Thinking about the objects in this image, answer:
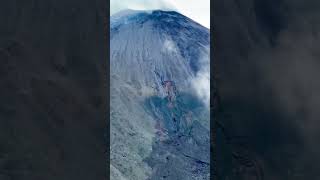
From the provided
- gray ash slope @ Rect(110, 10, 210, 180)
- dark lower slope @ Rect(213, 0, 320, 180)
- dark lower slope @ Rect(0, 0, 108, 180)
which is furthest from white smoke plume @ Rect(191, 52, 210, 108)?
dark lower slope @ Rect(0, 0, 108, 180)

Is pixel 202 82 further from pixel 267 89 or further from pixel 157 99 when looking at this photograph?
pixel 267 89

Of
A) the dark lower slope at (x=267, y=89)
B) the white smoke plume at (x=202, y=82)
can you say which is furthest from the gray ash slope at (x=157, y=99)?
the dark lower slope at (x=267, y=89)

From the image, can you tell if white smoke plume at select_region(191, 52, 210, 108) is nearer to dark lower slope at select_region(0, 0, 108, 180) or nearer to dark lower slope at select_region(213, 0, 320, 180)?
dark lower slope at select_region(213, 0, 320, 180)

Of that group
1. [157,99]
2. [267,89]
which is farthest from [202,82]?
[267,89]

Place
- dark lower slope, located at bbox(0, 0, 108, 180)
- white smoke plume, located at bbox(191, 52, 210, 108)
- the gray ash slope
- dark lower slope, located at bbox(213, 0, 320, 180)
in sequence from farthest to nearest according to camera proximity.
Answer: white smoke plume, located at bbox(191, 52, 210, 108) < the gray ash slope < dark lower slope, located at bbox(213, 0, 320, 180) < dark lower slope, located at bbox(0, 0, 108, 180)

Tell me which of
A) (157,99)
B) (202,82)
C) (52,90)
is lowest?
(157,99)

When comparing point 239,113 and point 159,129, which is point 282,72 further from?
point 159,129

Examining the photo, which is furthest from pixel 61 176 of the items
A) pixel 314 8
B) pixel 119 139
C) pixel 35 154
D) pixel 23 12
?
pixel 119 139

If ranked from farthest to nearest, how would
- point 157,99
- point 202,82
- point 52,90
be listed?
point 202,82 < point 157,99 < point 52,90
